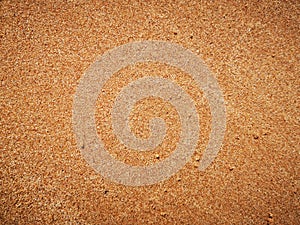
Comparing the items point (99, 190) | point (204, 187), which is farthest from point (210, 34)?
point (99, 190)

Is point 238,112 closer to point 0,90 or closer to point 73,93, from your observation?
point 73,93

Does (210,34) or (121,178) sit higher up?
(210,34)

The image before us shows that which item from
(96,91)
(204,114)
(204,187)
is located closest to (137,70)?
(96,91)

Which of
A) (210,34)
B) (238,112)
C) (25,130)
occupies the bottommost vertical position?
(25,130)

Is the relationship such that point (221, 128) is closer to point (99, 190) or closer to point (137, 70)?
point (137, 70)

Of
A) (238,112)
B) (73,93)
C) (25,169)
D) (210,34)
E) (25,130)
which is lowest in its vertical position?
(25,169)

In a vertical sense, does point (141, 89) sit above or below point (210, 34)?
below
